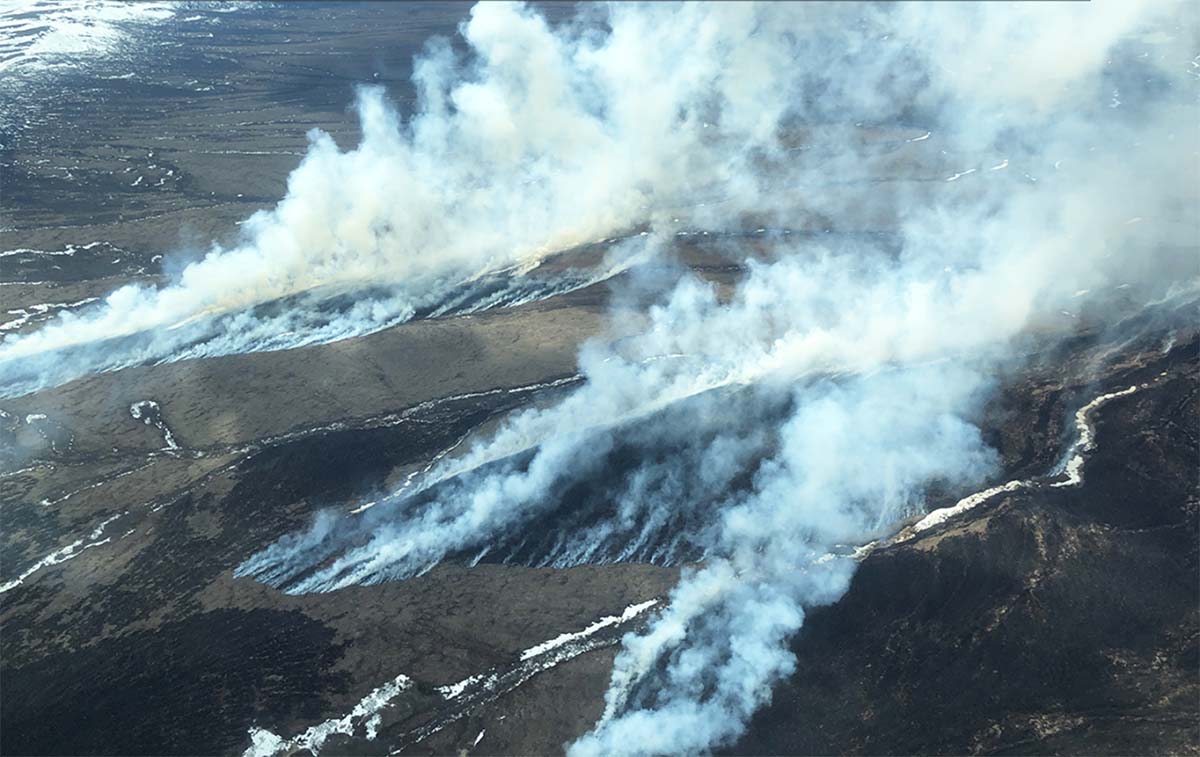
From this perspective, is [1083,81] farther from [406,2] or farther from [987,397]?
[406,2]

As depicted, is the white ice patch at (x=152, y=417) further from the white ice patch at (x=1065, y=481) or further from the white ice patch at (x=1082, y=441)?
the white ice patch at (x=1082, y=441)

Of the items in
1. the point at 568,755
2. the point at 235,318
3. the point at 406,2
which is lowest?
the point at 568,755

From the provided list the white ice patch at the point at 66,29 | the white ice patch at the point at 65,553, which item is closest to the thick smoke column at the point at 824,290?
the white ice patch at the point at 65,553

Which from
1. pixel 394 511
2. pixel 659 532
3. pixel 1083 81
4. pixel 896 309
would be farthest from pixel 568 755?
pixel 1083 81

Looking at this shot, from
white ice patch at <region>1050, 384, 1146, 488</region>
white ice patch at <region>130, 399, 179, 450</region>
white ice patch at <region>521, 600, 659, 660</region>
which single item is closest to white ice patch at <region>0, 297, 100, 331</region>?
white ice patch at <region>130, 399, 179, 450</region>

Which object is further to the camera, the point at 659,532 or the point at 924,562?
the point at 659,532

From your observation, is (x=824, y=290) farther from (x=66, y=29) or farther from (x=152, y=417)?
(x=66, y=29)

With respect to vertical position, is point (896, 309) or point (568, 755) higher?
point (896, 309)

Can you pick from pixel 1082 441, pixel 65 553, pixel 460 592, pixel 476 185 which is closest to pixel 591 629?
pixel 460 592
